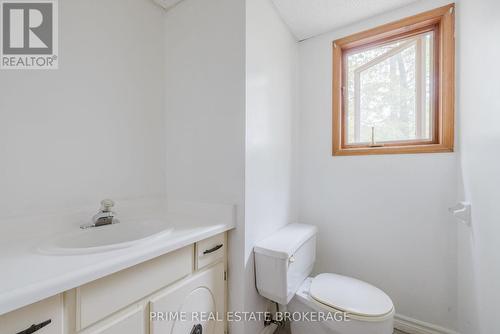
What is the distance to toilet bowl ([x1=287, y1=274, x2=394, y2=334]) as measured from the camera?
0.98m

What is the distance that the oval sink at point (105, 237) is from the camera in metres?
0.72

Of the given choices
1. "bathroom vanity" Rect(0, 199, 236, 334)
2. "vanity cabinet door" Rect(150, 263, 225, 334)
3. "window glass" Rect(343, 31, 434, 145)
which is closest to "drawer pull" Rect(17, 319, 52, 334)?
"bathroom vanity" Rect(0, 199, 236, 334)

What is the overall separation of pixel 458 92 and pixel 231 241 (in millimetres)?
1556

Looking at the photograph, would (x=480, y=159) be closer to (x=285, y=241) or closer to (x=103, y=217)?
(x=285, y=241)

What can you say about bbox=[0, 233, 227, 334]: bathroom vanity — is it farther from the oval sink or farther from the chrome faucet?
the chrome faucet

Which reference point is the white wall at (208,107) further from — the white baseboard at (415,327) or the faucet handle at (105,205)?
the white baseboard at (415,327)

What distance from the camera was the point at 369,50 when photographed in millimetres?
1578

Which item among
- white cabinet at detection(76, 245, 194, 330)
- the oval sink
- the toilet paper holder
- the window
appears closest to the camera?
white cabinet at detection(76, 245, 194, 330)

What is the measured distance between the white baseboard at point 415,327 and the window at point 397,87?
1087 millimetres

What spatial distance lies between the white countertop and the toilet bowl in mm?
662

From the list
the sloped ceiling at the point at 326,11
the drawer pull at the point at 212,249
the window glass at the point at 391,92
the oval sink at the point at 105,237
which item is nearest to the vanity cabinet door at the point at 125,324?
the oval sink at the point at 105,237

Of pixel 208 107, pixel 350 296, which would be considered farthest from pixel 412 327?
pixel 208 107

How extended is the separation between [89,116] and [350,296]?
5.35 feet

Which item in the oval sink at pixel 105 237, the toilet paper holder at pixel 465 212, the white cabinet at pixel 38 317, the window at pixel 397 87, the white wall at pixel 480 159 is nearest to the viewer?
the white cabinet at pixel 38 317
